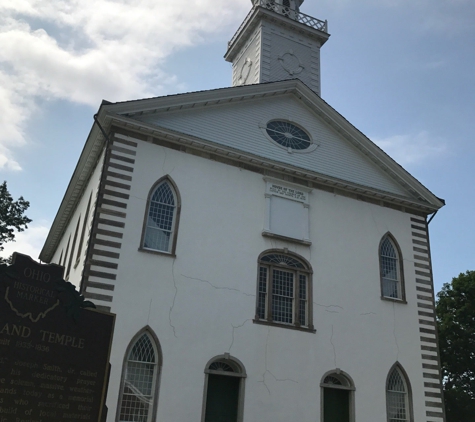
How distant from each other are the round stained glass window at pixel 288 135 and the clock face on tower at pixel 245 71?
24.0 ft

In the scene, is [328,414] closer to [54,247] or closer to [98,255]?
[98,255]

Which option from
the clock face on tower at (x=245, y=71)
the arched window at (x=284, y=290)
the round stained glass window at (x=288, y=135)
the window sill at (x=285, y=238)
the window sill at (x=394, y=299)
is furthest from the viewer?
the clock face on tower at (x=245, y=71)

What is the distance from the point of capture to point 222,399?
16.7 metres

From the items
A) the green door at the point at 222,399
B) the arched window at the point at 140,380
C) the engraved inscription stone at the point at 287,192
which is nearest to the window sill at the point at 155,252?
the arched window at the point at 140,380

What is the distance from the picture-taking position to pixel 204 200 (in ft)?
60.6

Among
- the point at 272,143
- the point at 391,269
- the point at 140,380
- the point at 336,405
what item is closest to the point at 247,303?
the point at 140,380

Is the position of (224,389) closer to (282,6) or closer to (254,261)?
(254,261)

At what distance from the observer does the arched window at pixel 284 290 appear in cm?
1830

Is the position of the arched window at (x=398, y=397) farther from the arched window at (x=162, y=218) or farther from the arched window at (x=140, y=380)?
the arched window at (x=162, y=218)

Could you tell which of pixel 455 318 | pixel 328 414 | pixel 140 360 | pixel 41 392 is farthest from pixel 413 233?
pixel 41 392

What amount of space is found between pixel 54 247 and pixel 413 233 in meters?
18.0

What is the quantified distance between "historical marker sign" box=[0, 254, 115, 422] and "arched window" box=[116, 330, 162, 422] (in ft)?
24.3

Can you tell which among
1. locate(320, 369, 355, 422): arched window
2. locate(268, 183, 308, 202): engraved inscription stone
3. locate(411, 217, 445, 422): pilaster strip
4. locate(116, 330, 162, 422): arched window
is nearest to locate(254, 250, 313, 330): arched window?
locate(320, 369, 355, 422): arched window

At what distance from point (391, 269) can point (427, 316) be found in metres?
2.14
